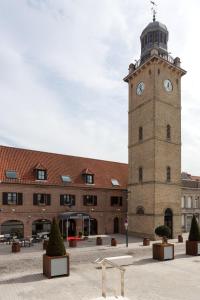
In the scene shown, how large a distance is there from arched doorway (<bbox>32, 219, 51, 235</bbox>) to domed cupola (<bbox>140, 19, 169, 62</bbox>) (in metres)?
24.3

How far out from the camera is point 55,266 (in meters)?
17.0

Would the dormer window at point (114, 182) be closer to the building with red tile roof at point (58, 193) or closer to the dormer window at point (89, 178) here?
the building with red tile roof at point (58, 193)

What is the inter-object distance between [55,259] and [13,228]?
18827 millimetres

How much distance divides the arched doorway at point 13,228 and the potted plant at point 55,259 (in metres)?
17.0

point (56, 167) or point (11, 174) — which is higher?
point (56, 167)

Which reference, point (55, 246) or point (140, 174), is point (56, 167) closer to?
point (140, 174)

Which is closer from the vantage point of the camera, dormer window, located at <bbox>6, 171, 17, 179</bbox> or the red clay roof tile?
dormer window, located at <bbox>6, 171, 17, 179</bbox>

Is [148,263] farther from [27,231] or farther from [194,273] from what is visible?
[27,231]

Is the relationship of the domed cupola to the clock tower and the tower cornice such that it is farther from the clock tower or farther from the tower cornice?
the tower cornice

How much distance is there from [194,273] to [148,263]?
369 centimetres

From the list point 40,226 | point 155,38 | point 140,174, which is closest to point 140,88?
point 155,38

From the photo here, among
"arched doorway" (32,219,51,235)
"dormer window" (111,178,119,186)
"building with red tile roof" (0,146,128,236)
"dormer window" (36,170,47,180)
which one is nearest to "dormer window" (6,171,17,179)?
"building with red tile roof" (0,146,128,236)

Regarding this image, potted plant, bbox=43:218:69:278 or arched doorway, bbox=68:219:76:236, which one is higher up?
potted plant, bbox=43:218:69:278

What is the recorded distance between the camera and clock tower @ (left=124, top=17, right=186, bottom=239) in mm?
35469
